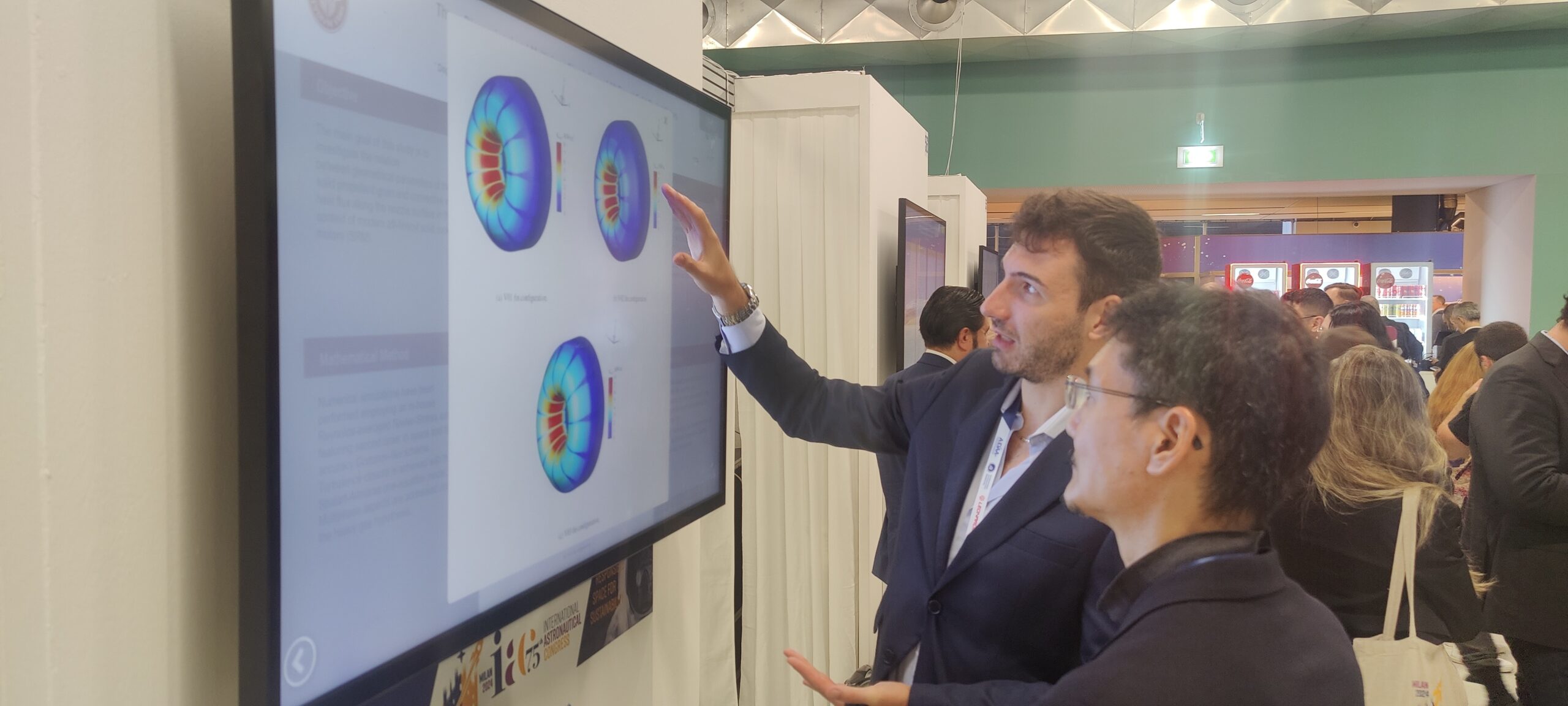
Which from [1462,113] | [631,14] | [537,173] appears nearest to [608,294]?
[537,173]

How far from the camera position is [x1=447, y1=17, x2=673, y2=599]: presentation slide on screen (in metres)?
1.24

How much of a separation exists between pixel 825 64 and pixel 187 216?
7.19 metres

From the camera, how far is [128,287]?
0.88m

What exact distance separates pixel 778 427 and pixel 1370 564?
206 cm

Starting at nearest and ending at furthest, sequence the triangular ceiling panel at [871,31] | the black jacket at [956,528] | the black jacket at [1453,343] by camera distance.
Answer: the black jacket at [956,528] → the black jacket at [1453,343] → the triangular ceiling panel at [871,31]

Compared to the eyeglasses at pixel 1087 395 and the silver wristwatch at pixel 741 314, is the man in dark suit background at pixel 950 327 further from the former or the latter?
the eyeglasses at pixel 1087 395

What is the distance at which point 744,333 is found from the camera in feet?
6.15

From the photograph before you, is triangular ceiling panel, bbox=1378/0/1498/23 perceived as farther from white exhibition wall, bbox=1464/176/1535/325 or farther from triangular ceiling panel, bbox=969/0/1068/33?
triangular ceiling panel, bbox=969/0/1068/33

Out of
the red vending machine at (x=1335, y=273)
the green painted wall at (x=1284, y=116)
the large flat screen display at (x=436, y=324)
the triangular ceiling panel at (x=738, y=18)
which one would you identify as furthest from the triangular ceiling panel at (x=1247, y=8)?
the large flat screen display at (x=436, y=324)

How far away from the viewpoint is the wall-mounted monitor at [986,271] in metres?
6.75

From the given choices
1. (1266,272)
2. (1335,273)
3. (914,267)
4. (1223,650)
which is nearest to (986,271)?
(1266,272)

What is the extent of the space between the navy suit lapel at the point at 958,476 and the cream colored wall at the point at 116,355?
1105 millimetres

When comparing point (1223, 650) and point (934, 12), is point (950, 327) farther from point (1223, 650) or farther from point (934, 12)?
point (934, 12)

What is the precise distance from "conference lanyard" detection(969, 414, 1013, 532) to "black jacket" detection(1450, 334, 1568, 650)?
209cm
